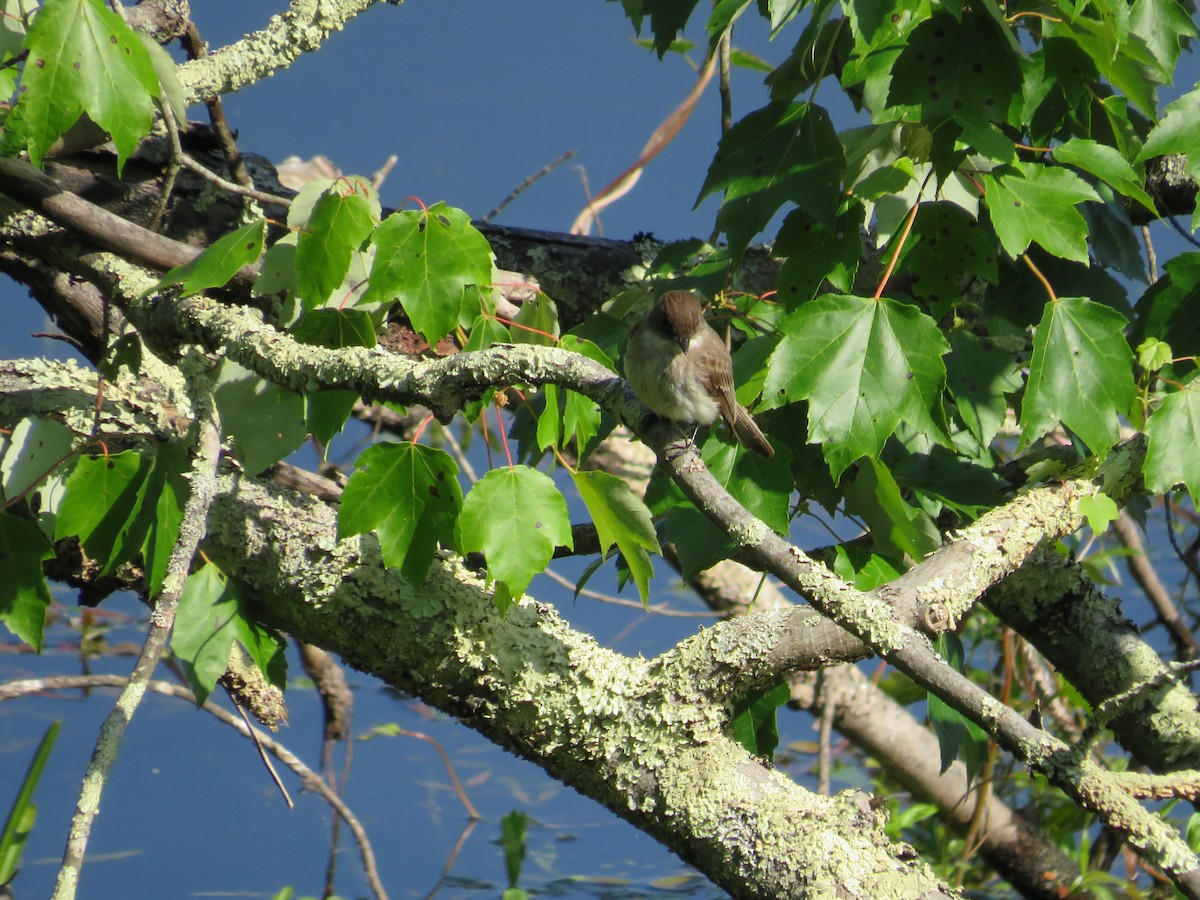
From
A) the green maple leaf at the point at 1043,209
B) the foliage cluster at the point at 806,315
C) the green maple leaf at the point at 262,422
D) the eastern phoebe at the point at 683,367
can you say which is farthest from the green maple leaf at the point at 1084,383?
the green maple leaf at the point at 262,422

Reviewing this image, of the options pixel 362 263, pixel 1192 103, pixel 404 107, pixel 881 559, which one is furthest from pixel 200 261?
pixel 404 107

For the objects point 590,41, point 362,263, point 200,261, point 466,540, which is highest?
point 590,41

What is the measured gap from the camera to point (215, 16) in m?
4.33

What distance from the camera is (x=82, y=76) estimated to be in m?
1.88

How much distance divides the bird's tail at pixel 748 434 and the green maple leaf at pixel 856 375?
24cm

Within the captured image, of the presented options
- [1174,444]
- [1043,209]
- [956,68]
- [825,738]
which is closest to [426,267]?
[956,68]

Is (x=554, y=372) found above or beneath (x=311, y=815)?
above

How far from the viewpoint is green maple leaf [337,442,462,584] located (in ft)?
6.02

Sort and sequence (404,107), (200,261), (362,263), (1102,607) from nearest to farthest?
(200,261) → (362,263) → (1102,607) → (404,107)

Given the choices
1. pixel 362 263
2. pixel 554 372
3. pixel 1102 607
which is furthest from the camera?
pixel 1102 607

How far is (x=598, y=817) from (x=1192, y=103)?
11.3 ft

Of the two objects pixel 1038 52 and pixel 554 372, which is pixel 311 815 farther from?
pixel 1038 52

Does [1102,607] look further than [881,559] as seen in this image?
Yes

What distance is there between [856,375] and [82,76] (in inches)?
54.7
